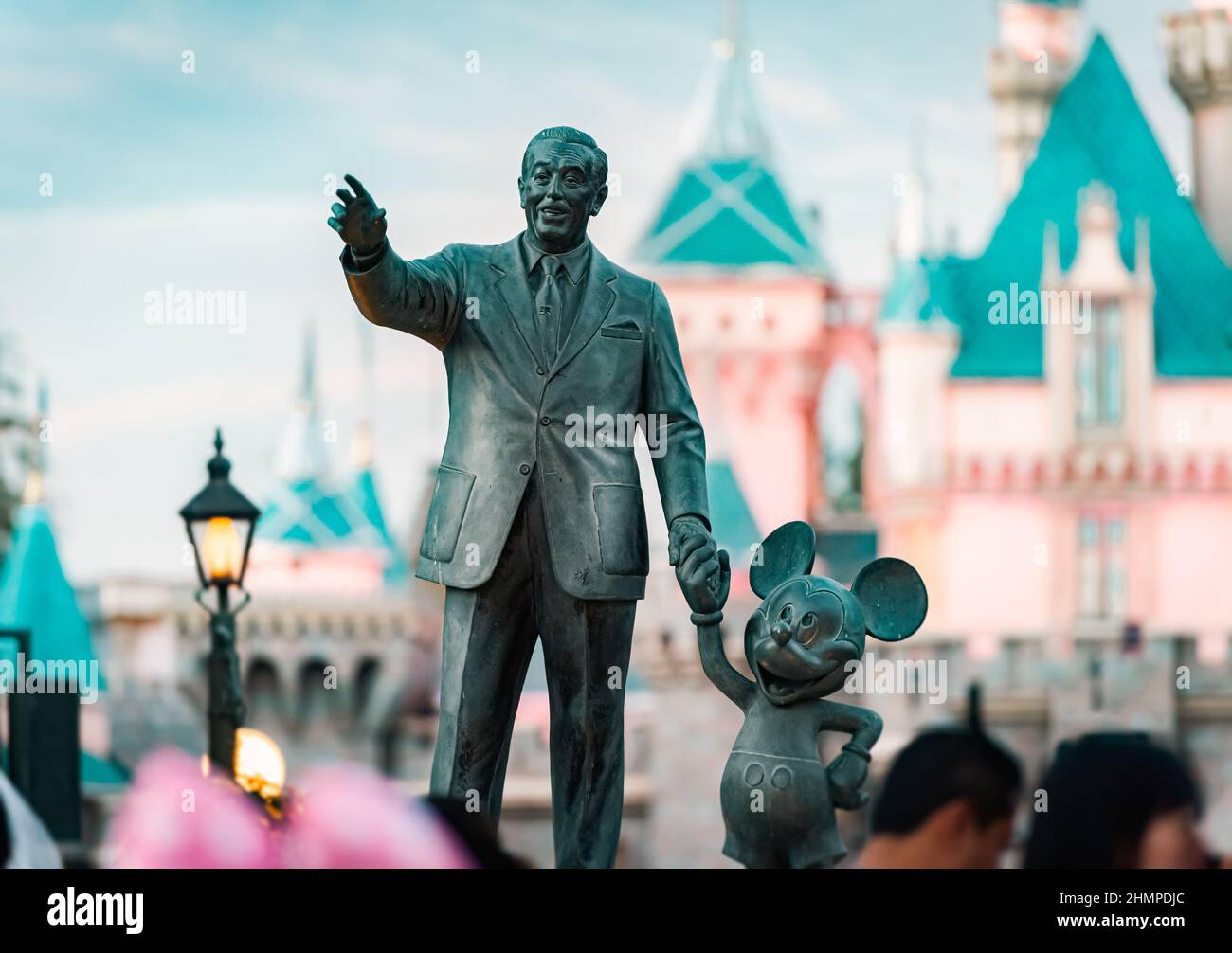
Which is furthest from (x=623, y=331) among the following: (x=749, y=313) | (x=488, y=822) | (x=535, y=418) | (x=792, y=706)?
(x=749, y=313)

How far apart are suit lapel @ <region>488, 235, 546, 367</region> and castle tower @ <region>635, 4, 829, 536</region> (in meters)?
52.6

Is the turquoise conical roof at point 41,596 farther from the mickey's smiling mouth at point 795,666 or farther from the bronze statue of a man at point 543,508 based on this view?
the mickey's smiling mouth at point 795,666

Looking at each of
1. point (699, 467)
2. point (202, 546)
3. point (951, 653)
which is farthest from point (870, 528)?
point (699, 467)

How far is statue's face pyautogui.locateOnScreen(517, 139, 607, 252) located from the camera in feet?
26.0

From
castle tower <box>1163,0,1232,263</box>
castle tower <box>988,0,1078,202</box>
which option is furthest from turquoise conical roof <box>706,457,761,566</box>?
castle tower <box>1163,0,1232,263</box>

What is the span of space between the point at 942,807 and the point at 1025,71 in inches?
2147

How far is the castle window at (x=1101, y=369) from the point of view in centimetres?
5862

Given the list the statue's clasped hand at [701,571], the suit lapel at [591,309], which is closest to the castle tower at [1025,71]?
the suit lapel at [591,309]

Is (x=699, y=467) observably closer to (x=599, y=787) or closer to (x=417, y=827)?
(x=599, y=787)

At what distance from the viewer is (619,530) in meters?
7.95

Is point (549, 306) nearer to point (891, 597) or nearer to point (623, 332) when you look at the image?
point (623, 332)

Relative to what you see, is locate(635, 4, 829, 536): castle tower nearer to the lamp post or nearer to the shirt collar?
the lamp post

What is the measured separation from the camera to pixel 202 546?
1394cm
